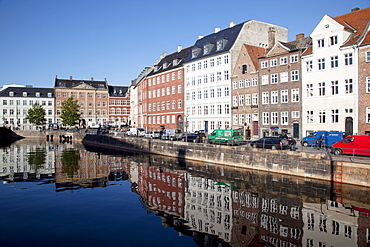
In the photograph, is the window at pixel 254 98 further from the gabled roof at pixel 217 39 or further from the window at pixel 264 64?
the gabled roof at pixel 217 39

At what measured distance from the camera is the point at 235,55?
5359 centimetres

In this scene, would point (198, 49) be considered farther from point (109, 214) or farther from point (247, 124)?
point (109, 214)

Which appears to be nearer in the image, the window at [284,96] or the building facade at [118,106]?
the window at [284,96]

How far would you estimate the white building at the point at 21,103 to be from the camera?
109000 mm

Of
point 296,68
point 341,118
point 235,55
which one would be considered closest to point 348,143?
point 341,118

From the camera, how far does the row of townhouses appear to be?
37.2 metres

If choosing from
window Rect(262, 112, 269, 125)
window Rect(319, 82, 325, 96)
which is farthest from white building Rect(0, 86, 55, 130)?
window Rect(319, 82, 325, 96)

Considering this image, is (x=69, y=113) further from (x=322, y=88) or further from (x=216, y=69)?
(x=322, y=88)

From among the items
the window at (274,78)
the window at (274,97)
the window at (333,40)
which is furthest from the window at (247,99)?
the window at (333,40)

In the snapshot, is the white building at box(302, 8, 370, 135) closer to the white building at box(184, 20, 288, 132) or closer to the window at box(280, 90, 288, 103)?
the window at box(280, 90, 288, 103)

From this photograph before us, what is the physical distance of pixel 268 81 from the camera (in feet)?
153

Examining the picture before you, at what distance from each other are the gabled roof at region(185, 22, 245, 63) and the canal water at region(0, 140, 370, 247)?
30.7 meters

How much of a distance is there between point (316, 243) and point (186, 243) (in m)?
5.47

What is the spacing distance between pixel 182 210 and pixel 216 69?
134 feet
